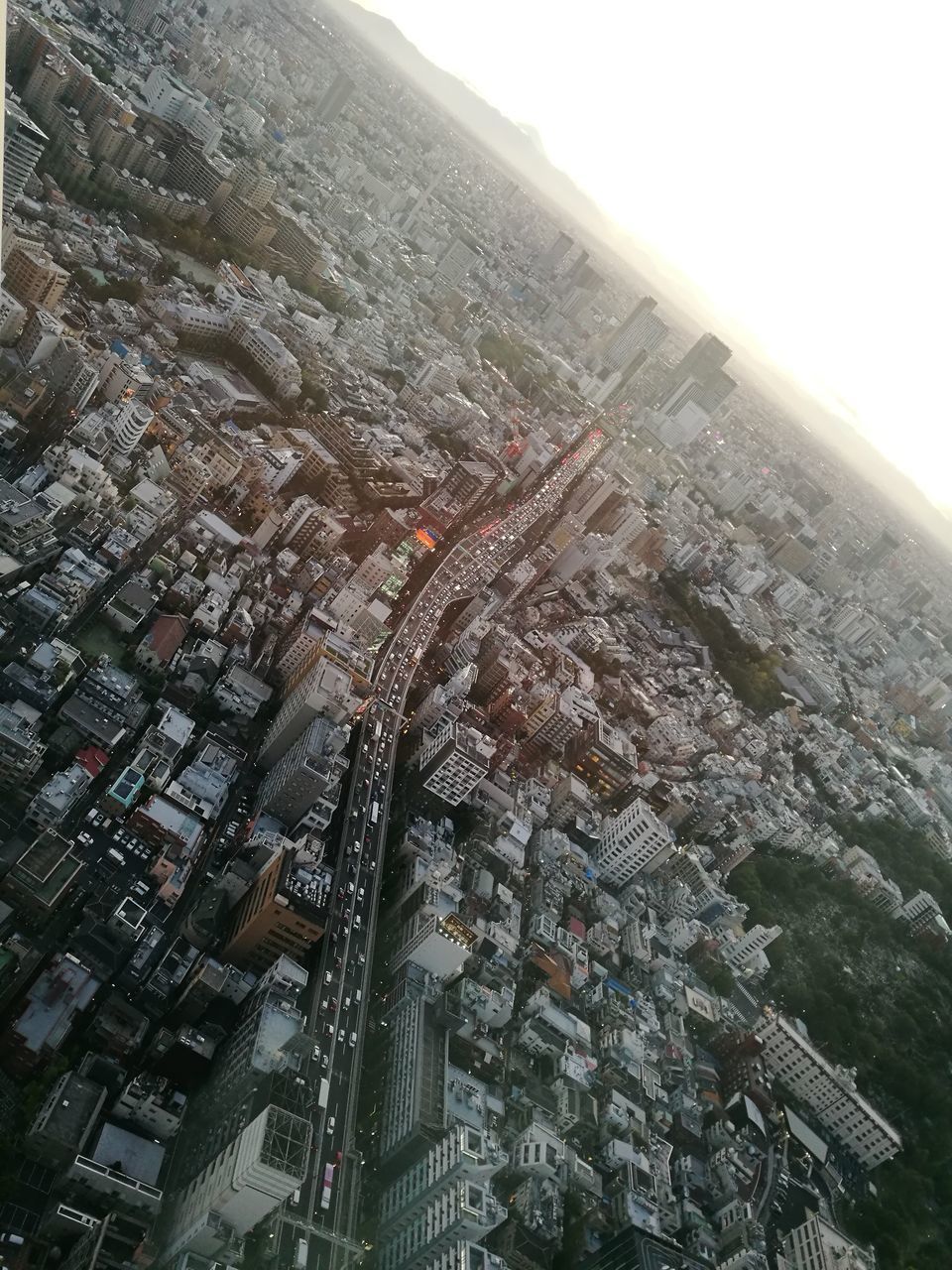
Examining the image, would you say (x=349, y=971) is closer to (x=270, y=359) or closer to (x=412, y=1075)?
(x=412, y=1075)

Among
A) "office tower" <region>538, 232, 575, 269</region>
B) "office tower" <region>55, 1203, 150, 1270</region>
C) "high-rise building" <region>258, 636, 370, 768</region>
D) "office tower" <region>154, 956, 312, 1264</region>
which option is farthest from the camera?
"office tower" <region>538, 232, 575, 269</region>

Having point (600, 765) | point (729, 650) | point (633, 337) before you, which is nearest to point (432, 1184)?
point (600, 765)

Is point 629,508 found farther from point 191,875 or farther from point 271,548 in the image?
point 191,875

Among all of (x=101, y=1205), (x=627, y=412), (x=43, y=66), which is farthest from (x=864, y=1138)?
(x=627, y=412)

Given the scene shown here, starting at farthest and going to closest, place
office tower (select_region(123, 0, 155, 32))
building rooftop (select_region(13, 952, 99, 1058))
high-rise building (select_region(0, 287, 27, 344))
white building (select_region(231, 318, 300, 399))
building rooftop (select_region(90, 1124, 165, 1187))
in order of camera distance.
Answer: office tower (select_region(123, 0, 155, 32)), white building (select_region(231, 318, 300, 399)), high-rise building (select_region(0, 287, 27, 344)), building rooftop (select_region(13, 952, 99, 1058)), building rooftop (select_region(90, 1124, 165, 1187))

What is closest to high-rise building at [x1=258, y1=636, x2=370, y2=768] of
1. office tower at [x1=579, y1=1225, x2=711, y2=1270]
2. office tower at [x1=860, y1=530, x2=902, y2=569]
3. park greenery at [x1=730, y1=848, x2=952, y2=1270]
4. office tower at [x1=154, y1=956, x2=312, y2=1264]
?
office tower at [x1=154, y1=956, x2=312, y2=1264]

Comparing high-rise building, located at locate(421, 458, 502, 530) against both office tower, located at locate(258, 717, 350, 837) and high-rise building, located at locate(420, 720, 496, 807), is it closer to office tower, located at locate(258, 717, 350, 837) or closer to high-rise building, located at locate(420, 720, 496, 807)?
high-rise building, located at locate(420, 720, 496, 807)

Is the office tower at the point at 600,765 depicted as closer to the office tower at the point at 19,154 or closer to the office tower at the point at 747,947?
the office tower at the point at 747,947
